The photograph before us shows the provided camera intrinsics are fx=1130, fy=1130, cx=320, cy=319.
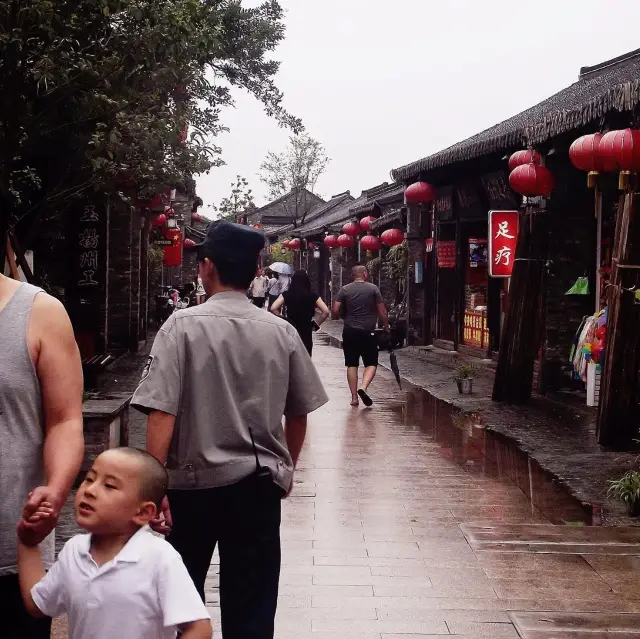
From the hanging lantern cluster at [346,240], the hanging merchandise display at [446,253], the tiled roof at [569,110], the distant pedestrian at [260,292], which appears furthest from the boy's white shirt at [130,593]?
the distant pedestrian at [260,292]

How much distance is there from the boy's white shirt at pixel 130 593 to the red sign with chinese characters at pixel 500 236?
1239 cm

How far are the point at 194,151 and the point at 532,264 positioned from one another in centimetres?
411

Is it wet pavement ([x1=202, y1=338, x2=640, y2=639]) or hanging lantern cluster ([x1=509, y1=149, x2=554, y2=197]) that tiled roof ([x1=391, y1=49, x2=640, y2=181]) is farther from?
wet pavement ([x1=202, y1=338, x2=640, y2=639])

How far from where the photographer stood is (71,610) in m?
2.75

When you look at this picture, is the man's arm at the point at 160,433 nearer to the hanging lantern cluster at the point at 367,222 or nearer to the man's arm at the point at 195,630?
the man's arm at the point at 195,630

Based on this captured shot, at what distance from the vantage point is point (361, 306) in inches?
523

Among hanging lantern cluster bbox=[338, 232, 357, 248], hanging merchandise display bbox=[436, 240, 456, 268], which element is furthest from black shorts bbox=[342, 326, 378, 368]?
hanging lantern cluster bbox=[338, 232, 357, 248]

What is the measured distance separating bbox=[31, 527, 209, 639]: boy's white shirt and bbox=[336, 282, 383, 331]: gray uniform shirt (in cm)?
1055

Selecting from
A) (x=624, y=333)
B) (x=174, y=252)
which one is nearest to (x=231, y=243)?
(x=624, y=333)

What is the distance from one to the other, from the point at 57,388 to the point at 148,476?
1.24 ft

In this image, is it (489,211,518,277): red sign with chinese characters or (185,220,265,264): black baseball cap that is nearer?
(185,220,265,264): black baseball cap

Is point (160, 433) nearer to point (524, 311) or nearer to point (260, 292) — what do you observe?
point (524, 311)

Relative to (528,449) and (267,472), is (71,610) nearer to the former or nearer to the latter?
(267,472)

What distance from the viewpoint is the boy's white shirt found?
270 cm
